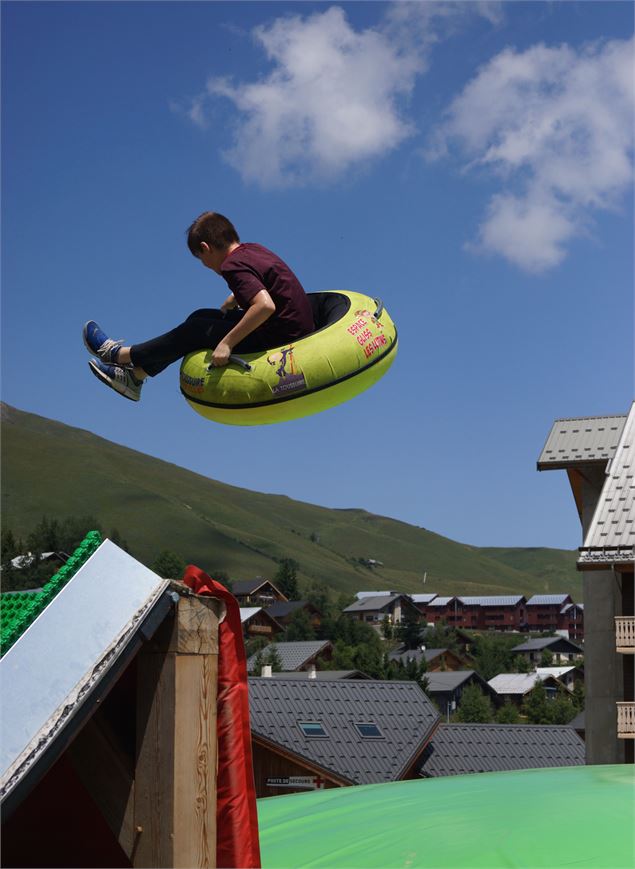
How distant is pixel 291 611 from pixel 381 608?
34137 millimetres

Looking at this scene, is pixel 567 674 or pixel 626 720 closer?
pixel 626 720

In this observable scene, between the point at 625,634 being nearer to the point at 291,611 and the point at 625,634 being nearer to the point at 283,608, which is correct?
the point at 291,611

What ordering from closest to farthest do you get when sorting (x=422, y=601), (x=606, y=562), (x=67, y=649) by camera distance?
1. (x=67, y=649)
2. (x=606, y=562)
3. (x=422, y=601)

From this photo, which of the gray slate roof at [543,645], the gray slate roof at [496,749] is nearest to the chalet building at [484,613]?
the gray slate roof at [543,645]

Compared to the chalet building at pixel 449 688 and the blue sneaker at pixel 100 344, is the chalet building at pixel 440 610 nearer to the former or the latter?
the chalet building at pixel 449 688

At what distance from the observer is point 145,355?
20.1ft

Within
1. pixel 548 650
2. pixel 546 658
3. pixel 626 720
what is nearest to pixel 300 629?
pixel 546 658

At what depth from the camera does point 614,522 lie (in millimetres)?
20578

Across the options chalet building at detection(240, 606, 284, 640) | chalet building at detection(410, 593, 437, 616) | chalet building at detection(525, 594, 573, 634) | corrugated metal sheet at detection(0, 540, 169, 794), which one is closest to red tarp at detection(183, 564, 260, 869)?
corrugated metal sheet at detection(0, 540, 169, 794)

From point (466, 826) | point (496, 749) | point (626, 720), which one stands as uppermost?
point (626, 720)

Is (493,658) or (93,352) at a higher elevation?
(493,658)

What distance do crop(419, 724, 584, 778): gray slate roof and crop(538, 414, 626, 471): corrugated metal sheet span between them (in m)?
13.0

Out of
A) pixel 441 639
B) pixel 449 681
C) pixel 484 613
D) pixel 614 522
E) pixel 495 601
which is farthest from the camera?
pixel 484 613

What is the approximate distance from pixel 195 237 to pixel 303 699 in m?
28.9
